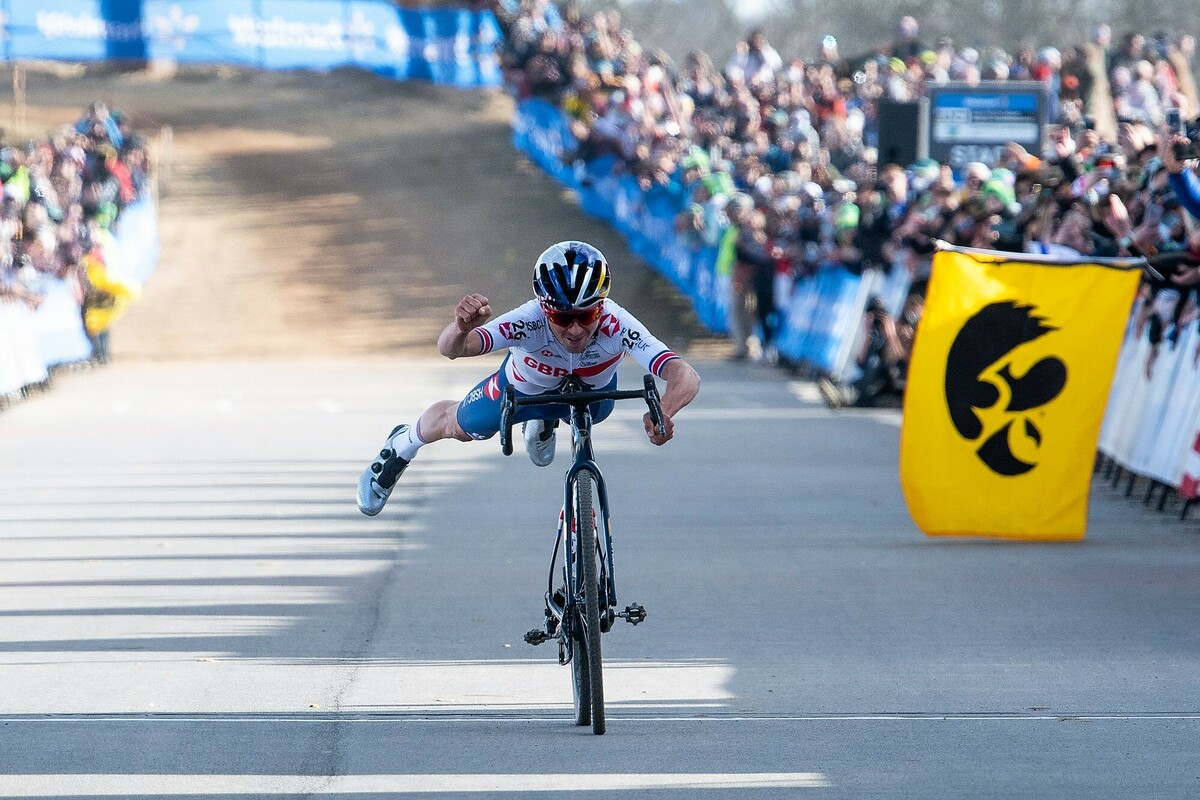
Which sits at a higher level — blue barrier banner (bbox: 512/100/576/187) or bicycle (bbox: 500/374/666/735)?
bicycle (bbox: 500/374/666/735)

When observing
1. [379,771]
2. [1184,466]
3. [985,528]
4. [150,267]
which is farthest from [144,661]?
[150,267]

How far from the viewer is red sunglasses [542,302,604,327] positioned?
6914 millimetres

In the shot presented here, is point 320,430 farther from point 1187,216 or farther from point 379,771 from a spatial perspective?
point 379,771

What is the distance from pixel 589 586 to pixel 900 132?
17.7 meters

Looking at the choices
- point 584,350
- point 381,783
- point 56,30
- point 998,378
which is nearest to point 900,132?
point 998,378

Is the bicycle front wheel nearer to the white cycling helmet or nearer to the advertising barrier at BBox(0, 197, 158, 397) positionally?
the white cycling helmet

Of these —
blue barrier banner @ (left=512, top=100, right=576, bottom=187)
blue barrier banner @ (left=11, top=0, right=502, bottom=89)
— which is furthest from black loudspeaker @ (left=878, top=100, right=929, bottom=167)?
blue barrier banner @ (left=11, top=0, right=502, bottom=89)

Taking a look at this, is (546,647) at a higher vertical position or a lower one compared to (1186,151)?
lower

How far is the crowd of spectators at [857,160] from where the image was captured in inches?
548

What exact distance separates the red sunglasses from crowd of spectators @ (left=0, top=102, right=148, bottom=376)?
1611cm

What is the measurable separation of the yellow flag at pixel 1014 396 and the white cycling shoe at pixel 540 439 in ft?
12.1

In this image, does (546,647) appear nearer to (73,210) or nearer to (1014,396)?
(1014,396)

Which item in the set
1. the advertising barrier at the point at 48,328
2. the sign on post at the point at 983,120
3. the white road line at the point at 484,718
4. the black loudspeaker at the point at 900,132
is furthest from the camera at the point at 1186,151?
the advertising barrier at the point at 48,328

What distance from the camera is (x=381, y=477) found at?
8.62m
